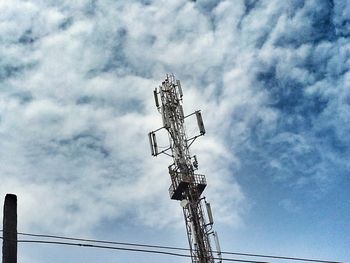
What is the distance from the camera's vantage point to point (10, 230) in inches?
456

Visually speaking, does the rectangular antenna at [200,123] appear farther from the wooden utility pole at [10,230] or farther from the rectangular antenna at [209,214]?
the wooden utility pole at [10,230]

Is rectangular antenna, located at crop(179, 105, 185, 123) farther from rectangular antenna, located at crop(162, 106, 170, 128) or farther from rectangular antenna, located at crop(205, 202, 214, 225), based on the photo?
rectangular antenna, located at crop(205, 202, 214, 225)

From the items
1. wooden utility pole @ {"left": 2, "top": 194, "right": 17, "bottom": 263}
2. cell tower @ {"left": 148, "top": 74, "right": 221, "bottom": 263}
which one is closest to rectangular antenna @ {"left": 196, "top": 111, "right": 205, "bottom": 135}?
cell tower @ {"left": 148, "top": 74, "right": 221, "bottom": 263}

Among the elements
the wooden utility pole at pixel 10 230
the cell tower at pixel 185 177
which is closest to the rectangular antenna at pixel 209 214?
the cell tower at pixel 185 177

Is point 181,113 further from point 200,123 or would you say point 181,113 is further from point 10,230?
point 10,230

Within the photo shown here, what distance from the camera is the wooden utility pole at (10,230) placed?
11266 mm

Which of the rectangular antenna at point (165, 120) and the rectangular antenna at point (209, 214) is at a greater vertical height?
the rectangular antenna at point (165, 120)

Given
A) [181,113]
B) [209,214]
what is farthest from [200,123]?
[209,214]

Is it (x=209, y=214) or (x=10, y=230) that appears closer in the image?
(x=10, y=230)

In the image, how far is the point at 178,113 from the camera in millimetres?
36344

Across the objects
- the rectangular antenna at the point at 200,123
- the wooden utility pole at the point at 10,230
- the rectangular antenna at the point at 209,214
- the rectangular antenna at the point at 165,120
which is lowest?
the wooden utility pole at the point at 10,230

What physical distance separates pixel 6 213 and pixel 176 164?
2272 centimetres

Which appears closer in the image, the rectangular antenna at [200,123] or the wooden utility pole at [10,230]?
the wooden utility pole at [10,230]

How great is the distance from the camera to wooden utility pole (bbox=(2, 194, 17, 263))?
1127 cm
